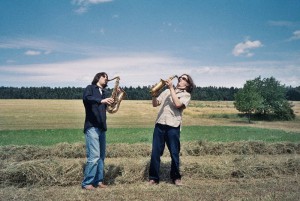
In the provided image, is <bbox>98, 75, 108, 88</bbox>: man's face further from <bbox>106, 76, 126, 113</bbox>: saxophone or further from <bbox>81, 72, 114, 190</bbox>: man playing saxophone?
<bbox>106, 76, 126, 113</bbox>: saxophone

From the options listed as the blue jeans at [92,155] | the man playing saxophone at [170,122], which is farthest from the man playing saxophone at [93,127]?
the man playing saxophone at [170,122]

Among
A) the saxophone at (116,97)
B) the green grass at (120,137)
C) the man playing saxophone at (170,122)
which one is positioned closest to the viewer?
the man playing saxophone at (170,122)

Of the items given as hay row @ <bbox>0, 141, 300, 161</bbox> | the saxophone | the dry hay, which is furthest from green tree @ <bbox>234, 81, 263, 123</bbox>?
the saxophone

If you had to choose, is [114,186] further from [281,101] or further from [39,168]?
[281,101]

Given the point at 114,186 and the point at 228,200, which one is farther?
the point at 114,186

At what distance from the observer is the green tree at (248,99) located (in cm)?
4681

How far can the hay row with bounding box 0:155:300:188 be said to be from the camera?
6750mm

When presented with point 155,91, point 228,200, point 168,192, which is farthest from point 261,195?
point 155,91

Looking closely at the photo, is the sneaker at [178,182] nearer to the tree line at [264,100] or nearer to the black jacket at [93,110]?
the black jacket at [93,110]

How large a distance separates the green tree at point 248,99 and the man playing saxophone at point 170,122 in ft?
136

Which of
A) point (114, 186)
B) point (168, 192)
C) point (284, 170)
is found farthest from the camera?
point (284, 170)

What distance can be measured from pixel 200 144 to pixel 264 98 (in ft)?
136

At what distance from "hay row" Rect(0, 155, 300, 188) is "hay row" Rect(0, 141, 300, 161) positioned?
9.92ft

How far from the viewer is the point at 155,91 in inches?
269
